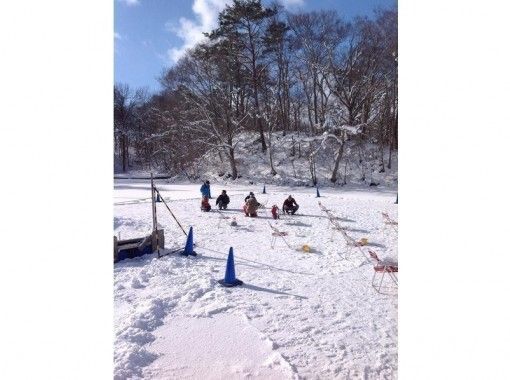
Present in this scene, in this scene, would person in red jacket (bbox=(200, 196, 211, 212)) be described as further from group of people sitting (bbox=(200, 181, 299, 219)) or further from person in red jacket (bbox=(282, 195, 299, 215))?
person in red jacket (bbox=(282, 195, 299, 215))

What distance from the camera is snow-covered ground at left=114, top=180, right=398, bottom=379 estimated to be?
1.60 metres

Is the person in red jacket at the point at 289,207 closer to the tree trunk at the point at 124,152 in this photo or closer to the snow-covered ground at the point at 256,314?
the snow-covered ground at the point at 256,314

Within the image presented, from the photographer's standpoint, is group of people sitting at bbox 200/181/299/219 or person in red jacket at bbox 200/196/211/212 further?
person in red jacket at bbox 200/196/211/212

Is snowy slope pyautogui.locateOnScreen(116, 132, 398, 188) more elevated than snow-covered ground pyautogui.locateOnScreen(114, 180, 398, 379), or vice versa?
snowy slope pyautogui.locateOnScreen(116, 132, 398, 188)

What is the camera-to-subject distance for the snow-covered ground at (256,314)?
160 centimetres

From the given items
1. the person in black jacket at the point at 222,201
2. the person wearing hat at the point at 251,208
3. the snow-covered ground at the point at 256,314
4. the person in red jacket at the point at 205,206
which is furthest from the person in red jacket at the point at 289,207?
the snow-covered ground at the point at 256,314

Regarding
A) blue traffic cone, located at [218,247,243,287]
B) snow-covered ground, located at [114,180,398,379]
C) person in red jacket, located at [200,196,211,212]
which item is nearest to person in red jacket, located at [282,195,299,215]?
person in red jacket, located at [200,196,211,212]

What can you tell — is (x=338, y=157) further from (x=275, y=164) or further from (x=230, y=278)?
(x=275, y=164)

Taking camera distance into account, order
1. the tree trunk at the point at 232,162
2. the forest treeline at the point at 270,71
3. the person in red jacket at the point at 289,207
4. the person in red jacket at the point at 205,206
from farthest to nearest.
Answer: the tree trunk at the point at 232,162 → the person in red jacket at the point at 205,206 → the person in red jacket at the point at 289,207 → the forest treeline at the point at 270,71

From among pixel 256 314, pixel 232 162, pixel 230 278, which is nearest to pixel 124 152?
pixel 230 278

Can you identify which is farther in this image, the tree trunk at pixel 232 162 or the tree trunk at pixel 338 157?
the tree trunk at pixel 232 162
